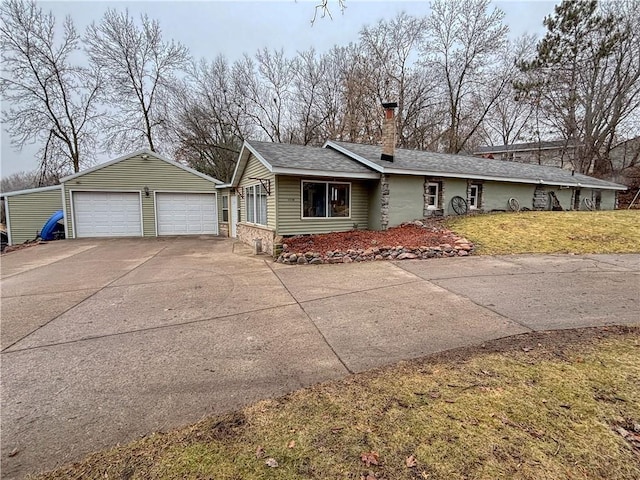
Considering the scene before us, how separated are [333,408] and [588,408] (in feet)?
6.61

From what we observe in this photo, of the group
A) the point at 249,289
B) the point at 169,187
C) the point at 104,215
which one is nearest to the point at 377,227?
the point at 249,289

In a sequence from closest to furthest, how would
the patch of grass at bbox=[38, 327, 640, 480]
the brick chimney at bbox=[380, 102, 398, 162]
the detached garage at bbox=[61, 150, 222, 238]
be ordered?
the patch of grass at bbox=[38, 327, 640, 480] < the brick chimney at bbox=[380, 102, 398, 162] < the detached garage at bbox=[61, 150, 222, 238]

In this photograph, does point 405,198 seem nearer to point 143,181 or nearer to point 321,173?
point 321,173

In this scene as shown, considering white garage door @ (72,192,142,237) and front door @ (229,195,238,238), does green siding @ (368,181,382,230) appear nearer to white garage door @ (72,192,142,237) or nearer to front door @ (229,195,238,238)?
front door @ (229,195,238,238)

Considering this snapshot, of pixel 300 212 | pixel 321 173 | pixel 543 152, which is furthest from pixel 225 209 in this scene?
pixel 543 152

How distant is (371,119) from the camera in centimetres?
2298

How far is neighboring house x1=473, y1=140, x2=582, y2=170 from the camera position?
24156mm

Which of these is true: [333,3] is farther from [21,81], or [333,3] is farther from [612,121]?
[612,121]

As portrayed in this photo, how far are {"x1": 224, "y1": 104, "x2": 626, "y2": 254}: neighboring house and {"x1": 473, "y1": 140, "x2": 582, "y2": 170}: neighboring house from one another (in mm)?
12961

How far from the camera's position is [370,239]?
387 inches

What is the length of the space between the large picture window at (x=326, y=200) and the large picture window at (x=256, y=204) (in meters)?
1.57

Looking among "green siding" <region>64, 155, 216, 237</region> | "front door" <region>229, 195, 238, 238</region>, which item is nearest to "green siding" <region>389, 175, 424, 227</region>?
"front door" <region>229, 195, 238, 238</region>

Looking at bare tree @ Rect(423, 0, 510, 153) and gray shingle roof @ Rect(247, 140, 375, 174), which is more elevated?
bare tree @ Rect(423, 0, 510, 153)

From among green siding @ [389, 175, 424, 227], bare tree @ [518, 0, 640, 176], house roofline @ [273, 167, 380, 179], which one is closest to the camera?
house roofline @ [273, 167, 380, 179]
